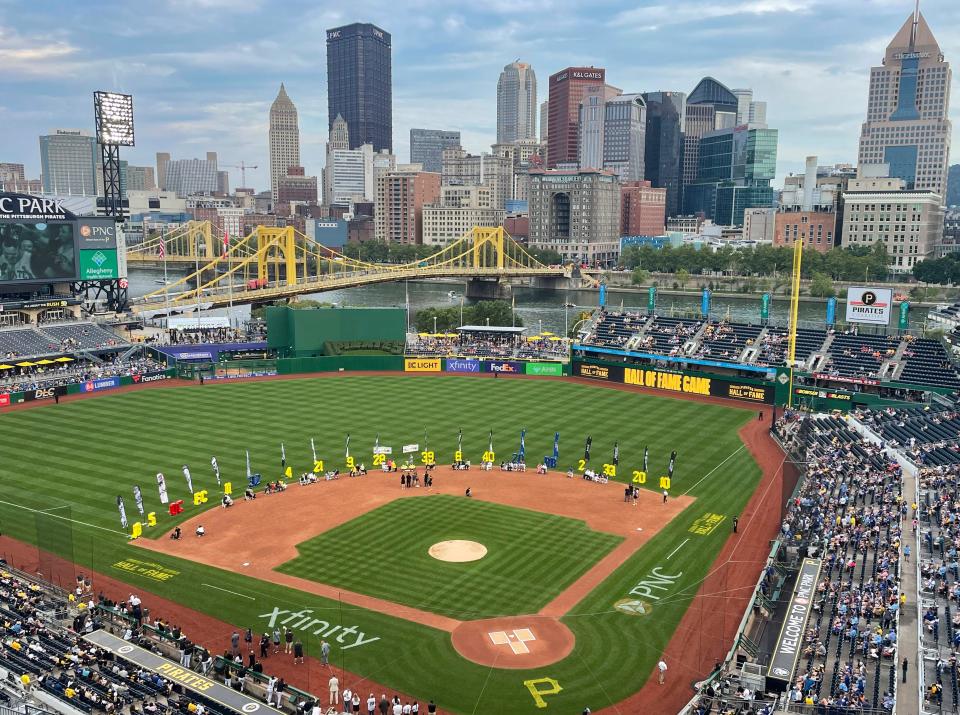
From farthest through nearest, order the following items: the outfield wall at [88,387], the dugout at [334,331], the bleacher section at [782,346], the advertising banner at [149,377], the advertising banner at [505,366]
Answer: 1. the dugout at [334,331]
2. the advertising banner at [505,366]
3. the advertising banner at [149,377]
4. the outfield wall at [88,387]
5. the bleacher section at [782,346]

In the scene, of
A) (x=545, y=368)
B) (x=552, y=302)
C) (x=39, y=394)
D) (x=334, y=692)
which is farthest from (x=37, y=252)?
(x=552, y=302)

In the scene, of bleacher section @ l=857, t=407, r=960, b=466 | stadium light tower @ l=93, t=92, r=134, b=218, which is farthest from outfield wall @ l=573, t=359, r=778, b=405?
stadium light tower @ l=93, t=92, r=134, b=218

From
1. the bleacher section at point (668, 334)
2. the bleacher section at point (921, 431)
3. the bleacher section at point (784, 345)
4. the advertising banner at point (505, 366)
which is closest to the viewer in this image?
the bleacher section at point (921, 431)

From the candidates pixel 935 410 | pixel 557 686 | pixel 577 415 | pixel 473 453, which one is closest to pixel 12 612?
pixel 557 686

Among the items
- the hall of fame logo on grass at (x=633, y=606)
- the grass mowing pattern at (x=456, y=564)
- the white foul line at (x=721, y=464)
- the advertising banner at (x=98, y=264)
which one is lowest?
the white foul line at (x=721, y=464)

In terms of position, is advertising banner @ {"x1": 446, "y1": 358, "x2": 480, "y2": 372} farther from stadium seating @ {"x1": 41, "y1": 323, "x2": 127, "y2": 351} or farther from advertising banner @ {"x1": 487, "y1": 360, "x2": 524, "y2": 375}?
stadium seating @ {"x1": 41, "y1": 323, "x2": 127, "y2": 351}

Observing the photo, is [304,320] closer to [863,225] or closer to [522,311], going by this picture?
[522,311]

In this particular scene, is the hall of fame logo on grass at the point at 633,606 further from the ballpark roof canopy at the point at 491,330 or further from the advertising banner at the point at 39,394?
the ballpark roof canopy at the point at 491,330

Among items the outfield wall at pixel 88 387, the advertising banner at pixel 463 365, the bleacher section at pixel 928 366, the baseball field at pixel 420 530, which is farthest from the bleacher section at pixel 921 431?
the outfield wall at pixel 88 387
